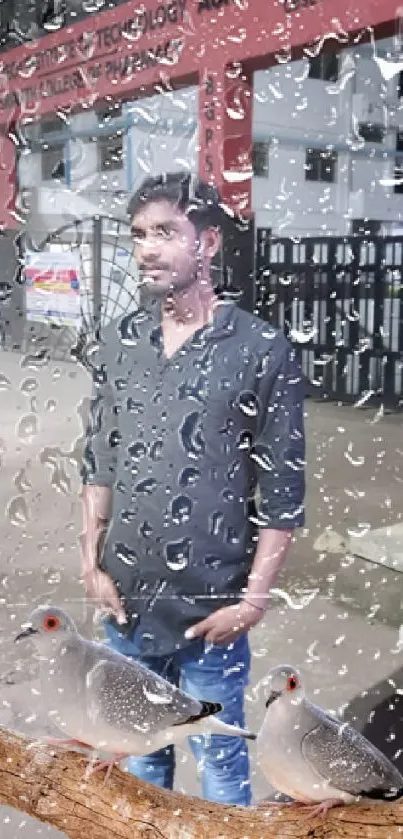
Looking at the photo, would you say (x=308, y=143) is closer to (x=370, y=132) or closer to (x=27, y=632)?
(x=370, y=132)

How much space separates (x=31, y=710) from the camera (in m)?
0.60

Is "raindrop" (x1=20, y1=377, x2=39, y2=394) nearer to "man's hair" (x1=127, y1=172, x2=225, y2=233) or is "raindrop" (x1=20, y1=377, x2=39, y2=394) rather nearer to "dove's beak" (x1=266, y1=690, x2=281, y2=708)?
"man's hair" (x1=127, y1=172, x2=225, y2=233)

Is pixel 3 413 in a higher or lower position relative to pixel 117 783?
higher

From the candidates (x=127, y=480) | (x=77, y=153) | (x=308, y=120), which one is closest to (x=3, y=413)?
(x=127, y=480)

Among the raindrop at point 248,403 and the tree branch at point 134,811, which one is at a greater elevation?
the raindrop at point 248,403

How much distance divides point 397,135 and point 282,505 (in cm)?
30

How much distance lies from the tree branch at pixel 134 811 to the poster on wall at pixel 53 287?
0.36 metres

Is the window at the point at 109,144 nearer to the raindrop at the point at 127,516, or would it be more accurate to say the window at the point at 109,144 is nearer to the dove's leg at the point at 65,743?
the raindrop at the point at 127,516

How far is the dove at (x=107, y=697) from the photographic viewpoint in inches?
21.7

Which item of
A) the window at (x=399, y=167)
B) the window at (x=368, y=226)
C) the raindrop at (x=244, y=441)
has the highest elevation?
the window at (x=399, y=167)

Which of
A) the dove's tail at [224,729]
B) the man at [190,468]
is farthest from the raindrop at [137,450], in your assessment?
the dove's tail at [224,729]

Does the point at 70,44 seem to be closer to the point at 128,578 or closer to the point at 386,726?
the point at 128,578

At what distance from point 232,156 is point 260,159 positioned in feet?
0.07

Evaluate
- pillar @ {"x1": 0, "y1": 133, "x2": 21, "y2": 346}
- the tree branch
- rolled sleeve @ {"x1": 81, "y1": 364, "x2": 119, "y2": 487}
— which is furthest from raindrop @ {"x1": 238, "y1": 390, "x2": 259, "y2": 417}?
the tree branch
